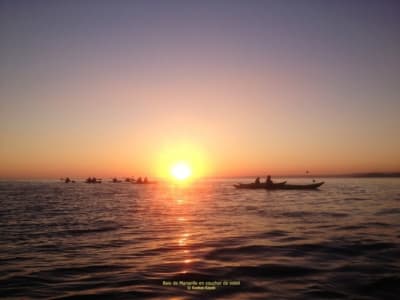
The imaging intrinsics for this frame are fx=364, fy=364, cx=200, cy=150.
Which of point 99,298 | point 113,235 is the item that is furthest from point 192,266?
point 113,235

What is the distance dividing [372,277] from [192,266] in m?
5.96

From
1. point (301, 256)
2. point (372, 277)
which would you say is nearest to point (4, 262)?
point (301, 256)

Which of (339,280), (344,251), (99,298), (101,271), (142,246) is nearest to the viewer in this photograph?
(99,298)

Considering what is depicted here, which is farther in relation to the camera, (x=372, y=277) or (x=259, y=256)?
(x=259, y=256)

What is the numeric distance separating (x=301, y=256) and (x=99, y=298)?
8395mm

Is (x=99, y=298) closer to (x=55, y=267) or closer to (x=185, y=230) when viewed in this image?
(x=55, y=267)

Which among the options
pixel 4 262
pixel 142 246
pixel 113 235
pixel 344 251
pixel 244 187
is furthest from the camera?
pixel 244 187

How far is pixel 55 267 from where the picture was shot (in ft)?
43.9

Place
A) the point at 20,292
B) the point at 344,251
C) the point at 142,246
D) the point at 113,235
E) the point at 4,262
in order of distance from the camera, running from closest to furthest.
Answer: the point at 20,292 < the point at 4,262 < the point at 344,251 < the point at 142,246 < the point at 113,235

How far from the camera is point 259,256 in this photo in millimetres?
14688

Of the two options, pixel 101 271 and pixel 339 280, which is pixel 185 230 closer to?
pixel 101 271

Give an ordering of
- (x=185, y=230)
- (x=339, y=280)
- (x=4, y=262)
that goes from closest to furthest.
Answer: (x=339, y=280) → (x=4, y=262) → (x=185, y=230)

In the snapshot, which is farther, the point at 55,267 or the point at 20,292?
the point at 55,267

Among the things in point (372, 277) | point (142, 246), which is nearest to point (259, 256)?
point (372, 277)
